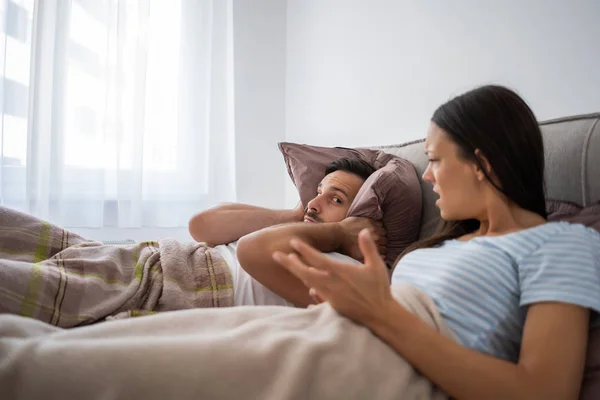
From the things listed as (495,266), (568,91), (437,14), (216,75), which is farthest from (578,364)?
(216,75)

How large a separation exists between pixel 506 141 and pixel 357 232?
47 cm

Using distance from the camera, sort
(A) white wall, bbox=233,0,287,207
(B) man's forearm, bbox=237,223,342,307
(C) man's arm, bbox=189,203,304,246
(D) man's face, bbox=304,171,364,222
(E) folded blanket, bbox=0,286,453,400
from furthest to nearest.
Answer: (A) white wall, bbox=233,0,287,207, (C) man's arm, bbox=189,203,304,246, (D) man's face, bbox=304,171,364,222, (B) man's forearm, bbox=237,223,342,307, (E) folded blanket, bbox=0,286,453,400

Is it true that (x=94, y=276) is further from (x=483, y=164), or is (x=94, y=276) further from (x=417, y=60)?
(x=417, y=60)

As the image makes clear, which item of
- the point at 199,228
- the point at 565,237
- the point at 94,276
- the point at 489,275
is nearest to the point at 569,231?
the point at 565,237

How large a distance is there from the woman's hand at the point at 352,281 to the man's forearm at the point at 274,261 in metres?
0.38

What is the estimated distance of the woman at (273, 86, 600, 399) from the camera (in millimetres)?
565

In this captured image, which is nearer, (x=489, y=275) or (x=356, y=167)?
(x=489, y=275)

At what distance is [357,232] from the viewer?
114 cm

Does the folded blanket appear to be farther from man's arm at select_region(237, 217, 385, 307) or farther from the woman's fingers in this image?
man's arm at select_region(237, 217, 385, 307)

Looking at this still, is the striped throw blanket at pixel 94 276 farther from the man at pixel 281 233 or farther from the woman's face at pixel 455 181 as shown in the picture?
the woman's face at pixel 455 181

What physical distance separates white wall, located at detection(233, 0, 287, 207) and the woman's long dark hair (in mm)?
2071

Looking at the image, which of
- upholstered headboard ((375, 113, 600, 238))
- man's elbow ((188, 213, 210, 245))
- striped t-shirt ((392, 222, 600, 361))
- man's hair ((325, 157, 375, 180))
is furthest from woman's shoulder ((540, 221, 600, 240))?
man's elbow ((188, 213, 210, 245))

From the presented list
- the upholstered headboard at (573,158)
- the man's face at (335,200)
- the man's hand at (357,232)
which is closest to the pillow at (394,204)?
the man's hand at (357,232)

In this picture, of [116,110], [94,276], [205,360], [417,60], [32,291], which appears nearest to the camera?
[205,360]
